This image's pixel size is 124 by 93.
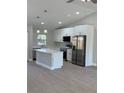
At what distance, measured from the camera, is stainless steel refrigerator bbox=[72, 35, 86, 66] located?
745 cm

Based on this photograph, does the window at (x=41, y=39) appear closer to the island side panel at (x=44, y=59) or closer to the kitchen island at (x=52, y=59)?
the island side panel at (x=44, y=59)

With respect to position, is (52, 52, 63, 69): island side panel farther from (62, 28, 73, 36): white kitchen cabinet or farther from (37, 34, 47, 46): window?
(37, 34, 47, 46): window

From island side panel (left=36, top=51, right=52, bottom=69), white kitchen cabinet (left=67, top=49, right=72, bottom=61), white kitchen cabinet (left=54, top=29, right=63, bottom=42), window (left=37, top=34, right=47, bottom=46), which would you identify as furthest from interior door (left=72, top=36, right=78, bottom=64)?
window (left=37, top=34, right=47, bottom=46)

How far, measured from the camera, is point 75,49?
26.4 feet

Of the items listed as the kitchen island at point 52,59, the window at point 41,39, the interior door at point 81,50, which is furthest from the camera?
the window at point 41,39

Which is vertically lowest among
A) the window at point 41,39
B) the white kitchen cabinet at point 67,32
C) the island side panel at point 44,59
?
the island side panel at point 44,59

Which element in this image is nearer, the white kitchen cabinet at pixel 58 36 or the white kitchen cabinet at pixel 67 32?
the white kitchen cabinet at pixel 67 32

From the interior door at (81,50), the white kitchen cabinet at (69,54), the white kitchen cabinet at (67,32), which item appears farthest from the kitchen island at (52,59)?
the white kitchen cabinet at (67,32)

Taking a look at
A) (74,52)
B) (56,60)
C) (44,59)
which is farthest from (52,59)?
(74,52)

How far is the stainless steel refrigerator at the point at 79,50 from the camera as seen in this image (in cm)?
745
